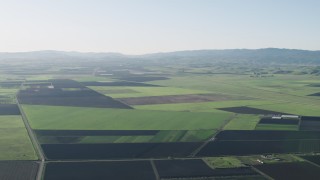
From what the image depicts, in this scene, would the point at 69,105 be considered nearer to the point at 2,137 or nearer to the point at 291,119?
the point at 2,137

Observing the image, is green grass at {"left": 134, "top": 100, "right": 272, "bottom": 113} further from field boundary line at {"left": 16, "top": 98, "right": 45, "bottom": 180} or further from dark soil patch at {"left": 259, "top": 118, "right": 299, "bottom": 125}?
field boundary line at {"left": 16, "top": 98, "right": 45, "bottom": 180}

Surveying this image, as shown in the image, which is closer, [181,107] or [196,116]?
[196,116]

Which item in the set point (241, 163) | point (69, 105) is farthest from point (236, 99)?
point (241, 163)

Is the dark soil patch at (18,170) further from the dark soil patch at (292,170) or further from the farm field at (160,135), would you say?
the dark soil patch at (292,170)

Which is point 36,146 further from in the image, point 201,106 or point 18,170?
point 201,106

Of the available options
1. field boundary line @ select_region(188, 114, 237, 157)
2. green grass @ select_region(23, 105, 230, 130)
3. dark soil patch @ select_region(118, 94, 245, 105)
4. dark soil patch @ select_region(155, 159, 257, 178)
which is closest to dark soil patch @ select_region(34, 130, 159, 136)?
green grass @ select_region(23, 105, 230, 130)
